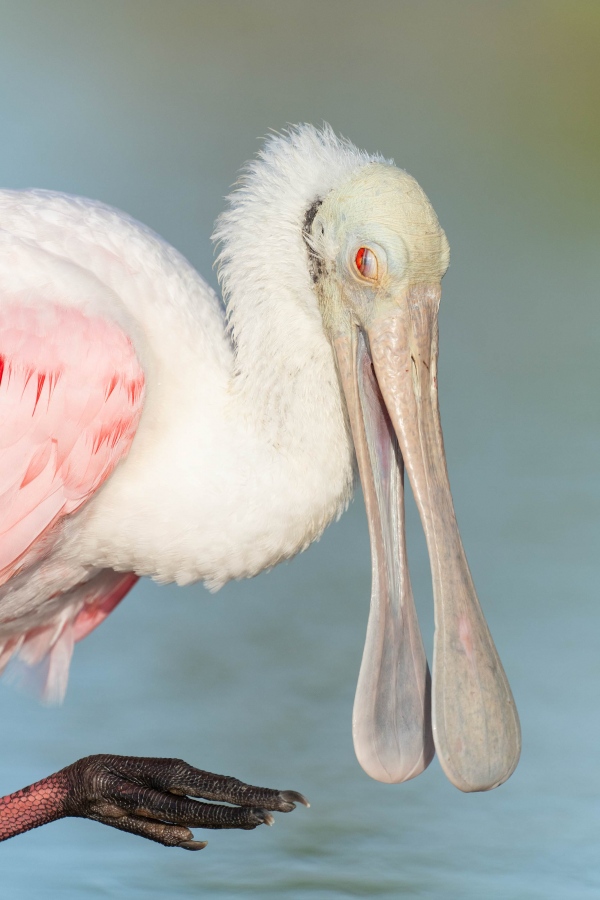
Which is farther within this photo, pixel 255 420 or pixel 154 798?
pixel 154 798

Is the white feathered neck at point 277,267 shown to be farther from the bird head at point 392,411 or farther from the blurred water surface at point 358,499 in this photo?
the blurred water surface at point 358,499

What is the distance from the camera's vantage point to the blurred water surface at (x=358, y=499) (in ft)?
15.1

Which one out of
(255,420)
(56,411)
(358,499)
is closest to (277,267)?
(255,420)

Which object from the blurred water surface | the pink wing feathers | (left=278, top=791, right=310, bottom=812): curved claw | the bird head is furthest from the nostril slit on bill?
the blurred water surface

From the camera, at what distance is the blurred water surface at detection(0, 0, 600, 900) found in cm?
462

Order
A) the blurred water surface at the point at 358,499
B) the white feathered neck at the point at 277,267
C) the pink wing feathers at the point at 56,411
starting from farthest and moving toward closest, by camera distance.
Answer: the blurred water surface at the point at 358,499 < the white feathered neck at the point at 277,267 < the pink wing feathers at the point at 56,411

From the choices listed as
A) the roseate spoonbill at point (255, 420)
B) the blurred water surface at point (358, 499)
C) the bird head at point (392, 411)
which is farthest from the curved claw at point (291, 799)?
the blurred water surface at point (358, 499)

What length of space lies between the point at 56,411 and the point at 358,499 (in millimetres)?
3653

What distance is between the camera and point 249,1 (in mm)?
12758

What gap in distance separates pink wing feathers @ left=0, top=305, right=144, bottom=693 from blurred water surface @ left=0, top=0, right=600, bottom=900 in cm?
122

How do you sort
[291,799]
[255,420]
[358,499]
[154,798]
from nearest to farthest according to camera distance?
[291,799] → [255,420] → [154,798] → [358,499]

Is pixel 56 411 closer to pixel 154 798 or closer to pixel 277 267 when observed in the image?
pixel 277 267

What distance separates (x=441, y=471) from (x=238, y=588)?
295cm

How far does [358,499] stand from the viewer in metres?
7.24
